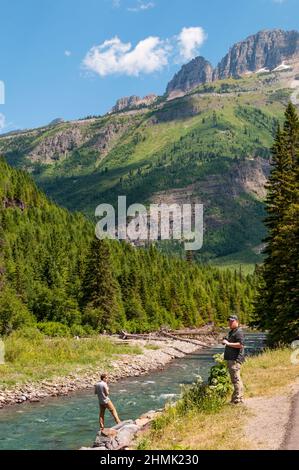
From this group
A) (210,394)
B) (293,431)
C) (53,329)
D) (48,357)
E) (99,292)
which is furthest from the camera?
(99,292)

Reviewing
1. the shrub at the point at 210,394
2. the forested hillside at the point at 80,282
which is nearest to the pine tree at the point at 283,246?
the shrub at the point at 210,394

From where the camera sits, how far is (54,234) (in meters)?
141

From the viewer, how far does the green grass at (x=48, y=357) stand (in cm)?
4288

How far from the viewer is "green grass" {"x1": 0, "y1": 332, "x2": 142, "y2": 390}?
141 feet

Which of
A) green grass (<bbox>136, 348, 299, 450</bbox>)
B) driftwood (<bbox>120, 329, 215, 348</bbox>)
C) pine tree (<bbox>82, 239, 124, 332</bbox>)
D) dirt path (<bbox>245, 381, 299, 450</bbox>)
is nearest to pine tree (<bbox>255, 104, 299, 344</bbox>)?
green grass (<bbox>136, 348, 299, 450</bbox>)

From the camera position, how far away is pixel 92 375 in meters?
46.7

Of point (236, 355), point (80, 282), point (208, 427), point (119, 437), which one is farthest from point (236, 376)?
A: point (80, 282)

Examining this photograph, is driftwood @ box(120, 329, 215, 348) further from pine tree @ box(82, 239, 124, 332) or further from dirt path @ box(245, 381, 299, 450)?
dirt path @ box(245, 381, 299, 450)

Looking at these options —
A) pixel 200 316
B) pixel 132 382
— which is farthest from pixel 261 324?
pixel 200 316

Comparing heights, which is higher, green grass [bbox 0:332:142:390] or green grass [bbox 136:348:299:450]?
green grass [bbox 136:348:299:450]

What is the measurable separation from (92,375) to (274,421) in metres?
32.9

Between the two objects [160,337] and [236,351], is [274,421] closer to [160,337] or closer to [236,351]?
[236,351]

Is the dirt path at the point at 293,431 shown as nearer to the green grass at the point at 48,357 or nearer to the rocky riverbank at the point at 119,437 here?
the rocky riverbank at the point at 119,437

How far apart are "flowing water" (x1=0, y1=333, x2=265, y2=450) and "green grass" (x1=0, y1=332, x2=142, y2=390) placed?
4588 millimetres
